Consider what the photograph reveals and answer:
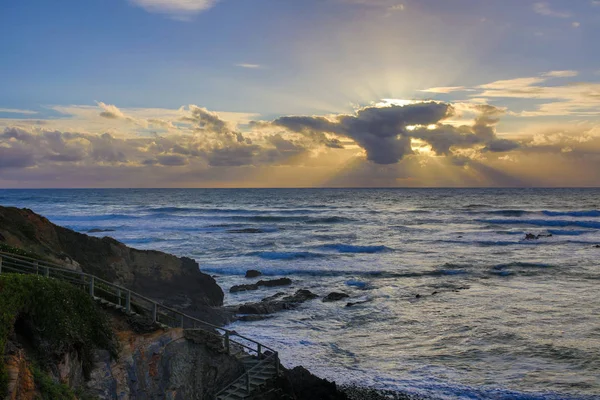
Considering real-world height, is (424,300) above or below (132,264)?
below

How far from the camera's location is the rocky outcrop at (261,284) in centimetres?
3825

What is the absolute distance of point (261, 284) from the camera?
39.8 m

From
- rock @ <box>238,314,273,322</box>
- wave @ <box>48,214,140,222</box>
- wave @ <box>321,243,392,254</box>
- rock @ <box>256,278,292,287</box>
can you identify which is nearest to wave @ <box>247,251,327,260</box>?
wave @ <box>321,243,392,254</box>

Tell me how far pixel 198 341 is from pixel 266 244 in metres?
49.5

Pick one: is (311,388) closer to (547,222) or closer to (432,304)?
(432,304)

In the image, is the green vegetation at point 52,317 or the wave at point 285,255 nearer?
the green vegetation at point 52,317

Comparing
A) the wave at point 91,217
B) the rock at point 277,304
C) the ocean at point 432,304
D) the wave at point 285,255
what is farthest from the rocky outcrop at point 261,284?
the wave at point 91,217

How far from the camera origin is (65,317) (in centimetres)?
1262

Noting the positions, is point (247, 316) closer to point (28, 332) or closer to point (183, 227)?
point (28, 332)

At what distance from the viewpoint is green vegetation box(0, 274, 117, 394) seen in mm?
11664

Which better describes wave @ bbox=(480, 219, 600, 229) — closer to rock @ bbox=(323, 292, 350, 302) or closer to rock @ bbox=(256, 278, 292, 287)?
rock @ bbox=(256, 278, 292, 287)

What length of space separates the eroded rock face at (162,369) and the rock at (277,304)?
1365cm

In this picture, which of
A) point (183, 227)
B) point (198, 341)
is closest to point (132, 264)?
point (198, 341)

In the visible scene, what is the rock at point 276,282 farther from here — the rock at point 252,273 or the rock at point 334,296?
the rock at point 334,296
